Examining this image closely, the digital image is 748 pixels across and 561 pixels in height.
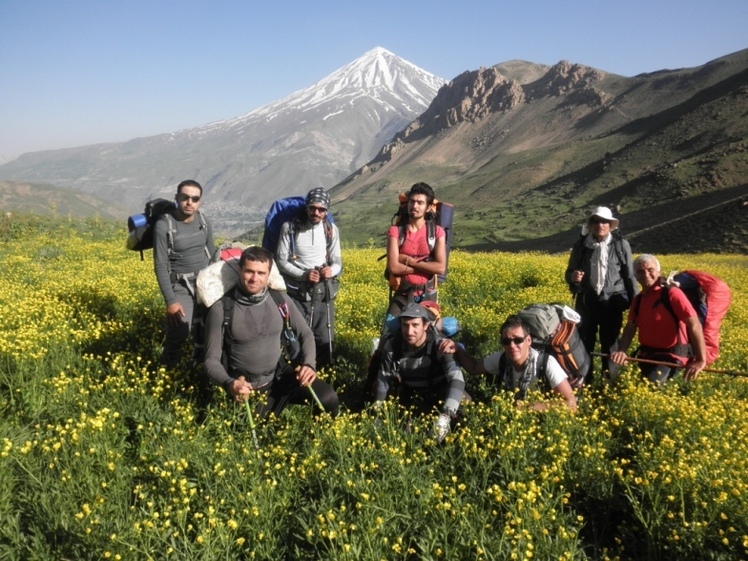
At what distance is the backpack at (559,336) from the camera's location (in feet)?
16.2

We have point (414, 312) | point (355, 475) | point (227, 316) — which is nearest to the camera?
point (355, 475)

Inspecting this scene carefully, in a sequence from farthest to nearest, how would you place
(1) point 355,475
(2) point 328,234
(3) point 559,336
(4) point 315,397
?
(2) point 328,234 < (3) point 559,336 < (4) point 315,397 < (1) point 355,475

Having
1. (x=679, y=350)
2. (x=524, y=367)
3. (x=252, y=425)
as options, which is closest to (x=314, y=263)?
(x=252, y=425)

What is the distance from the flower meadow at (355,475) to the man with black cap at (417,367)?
0.33 metres

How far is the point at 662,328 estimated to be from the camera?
5.17m

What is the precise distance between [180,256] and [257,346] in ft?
5.88

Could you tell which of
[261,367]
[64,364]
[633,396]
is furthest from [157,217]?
[633,396]

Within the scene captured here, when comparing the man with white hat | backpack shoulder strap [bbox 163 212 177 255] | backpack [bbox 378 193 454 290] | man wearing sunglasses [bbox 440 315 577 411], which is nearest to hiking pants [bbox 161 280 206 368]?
backpack shoulder strap [bbox 163 212 177 255]

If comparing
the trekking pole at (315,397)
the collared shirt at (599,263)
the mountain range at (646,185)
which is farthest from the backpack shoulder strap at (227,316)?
the mountain range at (646,185)

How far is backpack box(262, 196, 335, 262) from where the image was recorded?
5770mm

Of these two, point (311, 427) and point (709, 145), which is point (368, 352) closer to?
point (311, 427)

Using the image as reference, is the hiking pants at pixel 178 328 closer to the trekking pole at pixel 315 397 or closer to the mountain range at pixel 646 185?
the trekking pole at pixel 315 397

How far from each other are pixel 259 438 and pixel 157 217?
9.67ft

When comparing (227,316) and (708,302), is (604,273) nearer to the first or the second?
(708,302)
